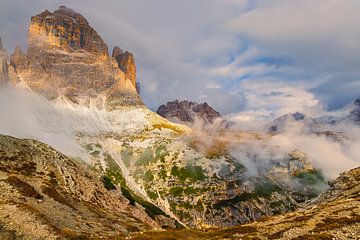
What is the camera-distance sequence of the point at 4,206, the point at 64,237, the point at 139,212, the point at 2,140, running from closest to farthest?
1. the point at 64,237
2. the point at 4,206
3. the point at 2,140
4. the point at 139,212

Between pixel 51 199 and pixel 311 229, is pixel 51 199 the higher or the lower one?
the higher one

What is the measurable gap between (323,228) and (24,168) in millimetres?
79380

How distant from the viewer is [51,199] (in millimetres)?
76062

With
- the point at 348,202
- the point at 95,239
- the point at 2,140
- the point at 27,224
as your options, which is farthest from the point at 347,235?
the point at 2,140

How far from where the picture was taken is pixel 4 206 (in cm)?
5697

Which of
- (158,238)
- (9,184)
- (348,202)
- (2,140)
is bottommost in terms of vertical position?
(158,238)

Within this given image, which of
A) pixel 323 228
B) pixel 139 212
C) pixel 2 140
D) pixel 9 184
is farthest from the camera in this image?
pixel 139 212

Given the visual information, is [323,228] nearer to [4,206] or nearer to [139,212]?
[4,206]

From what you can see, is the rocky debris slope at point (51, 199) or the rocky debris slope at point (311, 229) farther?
the rocky debris slope at point (51, 199)

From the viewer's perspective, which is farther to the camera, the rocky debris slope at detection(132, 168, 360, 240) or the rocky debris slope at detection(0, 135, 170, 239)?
the rocky debris slope at detection(0, 135, 170, 239)

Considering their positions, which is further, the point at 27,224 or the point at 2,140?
the point at 2,140

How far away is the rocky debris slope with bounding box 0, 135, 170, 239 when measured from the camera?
2074 inches

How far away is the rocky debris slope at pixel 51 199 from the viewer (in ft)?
173

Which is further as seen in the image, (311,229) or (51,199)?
(51,199)
